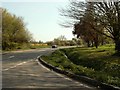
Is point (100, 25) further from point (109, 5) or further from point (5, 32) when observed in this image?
point (5, 32)

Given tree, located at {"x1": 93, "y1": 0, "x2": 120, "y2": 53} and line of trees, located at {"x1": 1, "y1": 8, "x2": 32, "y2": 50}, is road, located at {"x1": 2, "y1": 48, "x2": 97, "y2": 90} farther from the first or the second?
line of trees, located at {"x1": 1, "y1": 8, "x2": 32, "y2": 50}

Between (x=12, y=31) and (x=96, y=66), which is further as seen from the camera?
(x=12, y=31)

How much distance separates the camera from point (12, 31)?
77.1 meters

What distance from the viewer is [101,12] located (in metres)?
Answer: 33.5

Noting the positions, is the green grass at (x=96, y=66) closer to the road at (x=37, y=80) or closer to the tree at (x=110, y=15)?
the road at (x=37, y=80)

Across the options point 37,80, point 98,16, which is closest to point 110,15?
point 98,16

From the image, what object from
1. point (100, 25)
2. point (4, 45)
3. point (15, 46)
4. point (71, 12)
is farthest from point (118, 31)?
point (15, 46)

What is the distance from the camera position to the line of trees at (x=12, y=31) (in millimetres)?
70812

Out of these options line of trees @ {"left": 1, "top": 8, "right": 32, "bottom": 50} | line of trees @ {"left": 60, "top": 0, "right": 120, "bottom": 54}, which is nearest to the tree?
line of trees @ {"left": 60, "top": 0, "right": 120, "bottom": 54}

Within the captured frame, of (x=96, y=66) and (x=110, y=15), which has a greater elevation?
(x=110, y=15)

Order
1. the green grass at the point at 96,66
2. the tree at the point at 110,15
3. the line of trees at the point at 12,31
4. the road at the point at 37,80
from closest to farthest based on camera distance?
the road at the point at 37,80 → the green grass at the point at 96,66 → the tree at the point at 110,15 → the line of trees at the point at 12,31

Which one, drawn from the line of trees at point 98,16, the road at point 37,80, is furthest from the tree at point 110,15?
the road at point 37,80

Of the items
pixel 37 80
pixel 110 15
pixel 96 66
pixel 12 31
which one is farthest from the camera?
pixel 12 31

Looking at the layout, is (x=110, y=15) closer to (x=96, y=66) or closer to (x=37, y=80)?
(x=96, y=66)
